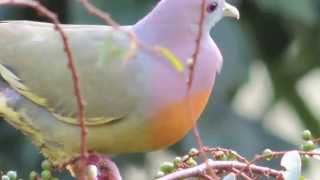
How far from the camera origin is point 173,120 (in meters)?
1.74

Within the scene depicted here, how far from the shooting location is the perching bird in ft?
5.73

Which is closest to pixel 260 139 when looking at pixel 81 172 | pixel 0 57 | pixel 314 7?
pixel 314 7

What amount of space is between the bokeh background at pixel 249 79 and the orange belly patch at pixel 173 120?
0.69 meters

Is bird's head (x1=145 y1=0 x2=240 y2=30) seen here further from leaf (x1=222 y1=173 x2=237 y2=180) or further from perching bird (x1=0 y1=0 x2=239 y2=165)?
leaf (x1=222 y1=173 x2=237 y2=180)

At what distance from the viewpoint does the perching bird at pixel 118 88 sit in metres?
1.75

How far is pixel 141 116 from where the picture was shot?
1.75 m

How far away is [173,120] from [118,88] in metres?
0.10

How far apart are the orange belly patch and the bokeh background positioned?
27.0 inches

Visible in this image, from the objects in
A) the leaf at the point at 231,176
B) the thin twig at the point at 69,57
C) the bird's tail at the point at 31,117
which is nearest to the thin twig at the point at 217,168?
Answer: the leaf at the point at 231,176

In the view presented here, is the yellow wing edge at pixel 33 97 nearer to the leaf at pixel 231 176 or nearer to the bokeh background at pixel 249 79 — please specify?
the leaf at pixel 231 176

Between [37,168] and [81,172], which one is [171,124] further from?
[37,168]

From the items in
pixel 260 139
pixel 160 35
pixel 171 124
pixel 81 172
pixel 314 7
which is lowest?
pixel 81 172

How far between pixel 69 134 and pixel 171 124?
0.51 feet

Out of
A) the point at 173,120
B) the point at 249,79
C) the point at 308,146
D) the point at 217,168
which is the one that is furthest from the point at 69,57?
the point at 249,79
